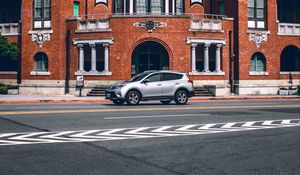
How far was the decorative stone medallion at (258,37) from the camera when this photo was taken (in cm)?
3319

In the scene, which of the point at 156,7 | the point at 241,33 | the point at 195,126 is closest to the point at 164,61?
the point at 156,7

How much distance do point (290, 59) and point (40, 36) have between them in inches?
871

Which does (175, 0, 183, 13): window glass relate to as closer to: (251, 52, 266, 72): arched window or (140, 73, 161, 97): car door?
(251, 52, 266, 72): arched window

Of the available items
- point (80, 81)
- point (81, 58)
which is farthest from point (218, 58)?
point (80, 81)

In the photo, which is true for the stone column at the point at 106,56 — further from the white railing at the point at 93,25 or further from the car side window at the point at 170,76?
the car side window at the point at 170,76

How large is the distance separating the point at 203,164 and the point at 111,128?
14.6 feet

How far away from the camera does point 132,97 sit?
1956cm

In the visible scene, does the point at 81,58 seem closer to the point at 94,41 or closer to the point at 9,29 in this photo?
Answer: the point at 94,41

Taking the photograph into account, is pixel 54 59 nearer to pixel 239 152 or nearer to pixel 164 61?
pixel 164 61

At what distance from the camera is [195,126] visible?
11.6 metres

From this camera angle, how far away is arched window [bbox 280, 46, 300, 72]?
36656 millimetres

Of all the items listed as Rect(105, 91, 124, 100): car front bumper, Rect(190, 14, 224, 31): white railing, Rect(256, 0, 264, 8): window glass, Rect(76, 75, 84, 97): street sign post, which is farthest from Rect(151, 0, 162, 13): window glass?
Rect(105, 91, 124, 100): car front bumper

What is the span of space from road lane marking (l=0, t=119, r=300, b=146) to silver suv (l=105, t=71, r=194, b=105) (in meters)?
7.96

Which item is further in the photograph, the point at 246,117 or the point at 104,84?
the point at 104,84
